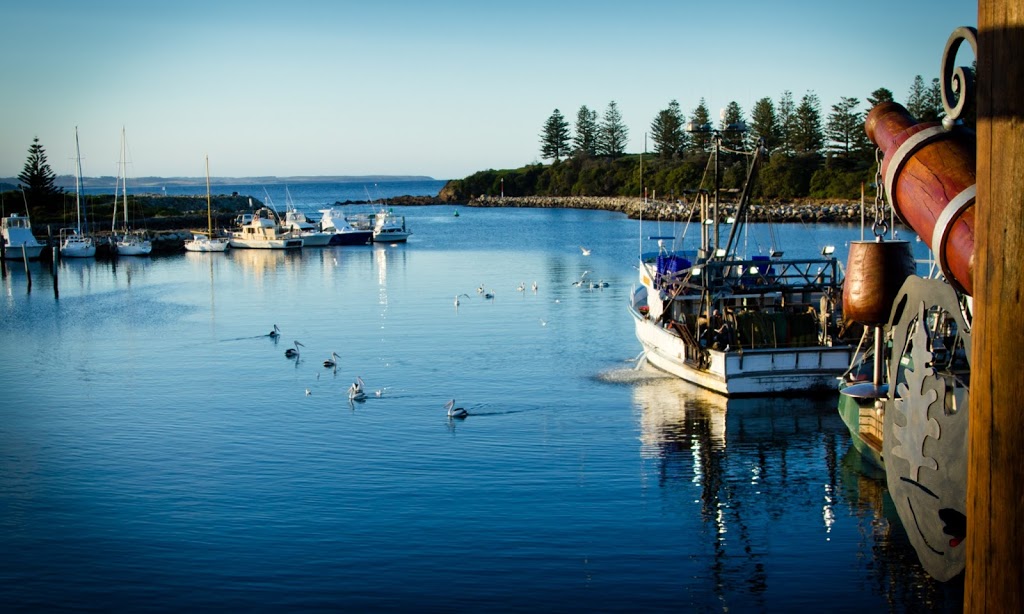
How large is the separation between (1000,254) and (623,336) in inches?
1360

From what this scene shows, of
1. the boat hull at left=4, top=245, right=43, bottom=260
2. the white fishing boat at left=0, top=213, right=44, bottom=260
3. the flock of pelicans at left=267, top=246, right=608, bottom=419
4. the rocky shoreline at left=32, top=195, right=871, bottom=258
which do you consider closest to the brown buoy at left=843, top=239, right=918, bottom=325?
the flock of pelicans at left=267, top=246, right=608, bottom=419

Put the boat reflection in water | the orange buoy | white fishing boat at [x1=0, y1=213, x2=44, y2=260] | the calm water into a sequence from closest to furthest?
the orange buoy < the boat reflection in water < the calm water < white fishing boat at [x1=0, y1=213, x2=44, y2=260]

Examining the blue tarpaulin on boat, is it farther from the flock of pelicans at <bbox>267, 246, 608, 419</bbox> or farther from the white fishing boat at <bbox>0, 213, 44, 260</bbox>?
the white fishing boat at <bbox>0, 213, 44, 260</bbox>

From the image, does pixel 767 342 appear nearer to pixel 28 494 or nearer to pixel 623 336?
pixel 623 336

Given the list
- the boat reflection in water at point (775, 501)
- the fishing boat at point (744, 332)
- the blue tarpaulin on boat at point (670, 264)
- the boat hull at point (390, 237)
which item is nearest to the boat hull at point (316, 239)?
the boat hull at point (390, 237)

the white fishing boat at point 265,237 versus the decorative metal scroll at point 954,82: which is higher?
the decorative metal scroll at point 954,82

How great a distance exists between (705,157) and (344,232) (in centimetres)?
7827

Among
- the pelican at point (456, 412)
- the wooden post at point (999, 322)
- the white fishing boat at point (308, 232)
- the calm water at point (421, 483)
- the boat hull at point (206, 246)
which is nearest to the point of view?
the wooden post at point (999, 322)

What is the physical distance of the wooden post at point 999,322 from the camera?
366cm

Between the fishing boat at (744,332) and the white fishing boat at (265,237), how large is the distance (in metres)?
62.3

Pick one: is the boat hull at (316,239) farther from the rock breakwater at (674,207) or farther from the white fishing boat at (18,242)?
the rock breakwater at (674,207)

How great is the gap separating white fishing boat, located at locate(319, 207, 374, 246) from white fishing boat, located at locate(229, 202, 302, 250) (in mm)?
3705

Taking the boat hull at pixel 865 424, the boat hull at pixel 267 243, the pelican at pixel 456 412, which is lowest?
the pelican at pixel 456 412

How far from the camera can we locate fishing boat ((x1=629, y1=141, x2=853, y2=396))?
2589 cm
